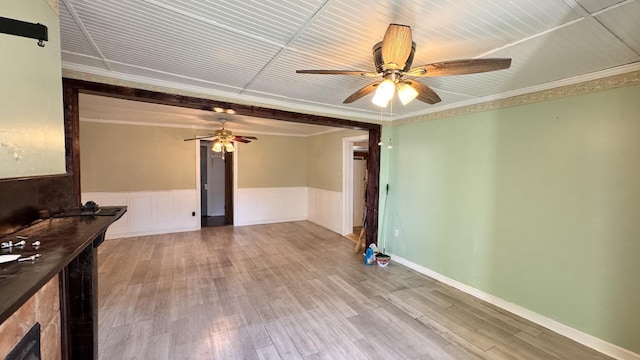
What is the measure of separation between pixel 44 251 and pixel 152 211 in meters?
5.18

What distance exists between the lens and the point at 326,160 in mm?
6164

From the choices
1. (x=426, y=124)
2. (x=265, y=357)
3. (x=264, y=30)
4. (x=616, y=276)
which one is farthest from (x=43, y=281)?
→ (x=426, y=124)

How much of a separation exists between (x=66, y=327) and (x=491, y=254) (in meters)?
3.61

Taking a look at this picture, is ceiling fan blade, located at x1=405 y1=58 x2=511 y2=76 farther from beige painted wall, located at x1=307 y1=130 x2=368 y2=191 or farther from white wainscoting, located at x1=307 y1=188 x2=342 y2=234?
white wainscoting, located at x1=307 y1=188 x2=342 y2=234

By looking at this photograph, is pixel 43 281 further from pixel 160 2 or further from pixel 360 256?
pixel 360 256

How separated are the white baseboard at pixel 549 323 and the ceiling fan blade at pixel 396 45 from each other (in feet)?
9.14

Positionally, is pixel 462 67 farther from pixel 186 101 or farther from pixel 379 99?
pixel 186 101

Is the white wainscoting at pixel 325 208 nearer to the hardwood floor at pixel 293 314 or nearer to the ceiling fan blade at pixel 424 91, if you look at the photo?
the hardwood floor at pixel 293 314

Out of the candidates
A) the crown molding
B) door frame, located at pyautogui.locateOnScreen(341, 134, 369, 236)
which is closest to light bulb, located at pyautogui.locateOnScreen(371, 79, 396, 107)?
the crown molding

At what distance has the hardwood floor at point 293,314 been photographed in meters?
2.09

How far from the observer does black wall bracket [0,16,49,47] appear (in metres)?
0.81

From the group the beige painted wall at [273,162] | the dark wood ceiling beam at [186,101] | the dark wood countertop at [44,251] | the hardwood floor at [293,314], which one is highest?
the dark wood ceiling beam at [186,101]

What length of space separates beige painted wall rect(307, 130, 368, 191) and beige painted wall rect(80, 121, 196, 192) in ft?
9.27

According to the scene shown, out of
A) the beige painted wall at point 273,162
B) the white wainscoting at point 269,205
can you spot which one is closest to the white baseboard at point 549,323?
the white wainscoting at point 269,205
